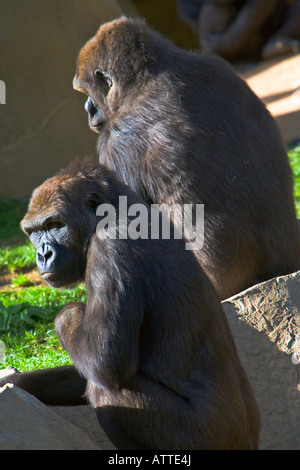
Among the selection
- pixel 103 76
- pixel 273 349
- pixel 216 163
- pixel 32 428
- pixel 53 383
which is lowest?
pixel 32 428

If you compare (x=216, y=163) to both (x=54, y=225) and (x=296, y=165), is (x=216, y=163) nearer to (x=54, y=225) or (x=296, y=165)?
(x=54, y=225)

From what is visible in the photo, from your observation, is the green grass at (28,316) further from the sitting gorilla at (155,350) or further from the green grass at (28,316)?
the sitting gorilla at (155,350)

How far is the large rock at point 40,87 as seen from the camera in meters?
9.60

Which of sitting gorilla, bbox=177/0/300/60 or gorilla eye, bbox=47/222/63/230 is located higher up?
sitting gorilla, bbox=177/0/300/60

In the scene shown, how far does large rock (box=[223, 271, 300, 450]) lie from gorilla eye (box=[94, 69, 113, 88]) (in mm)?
2063

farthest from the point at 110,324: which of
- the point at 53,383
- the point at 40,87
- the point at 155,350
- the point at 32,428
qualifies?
the point at 40,87

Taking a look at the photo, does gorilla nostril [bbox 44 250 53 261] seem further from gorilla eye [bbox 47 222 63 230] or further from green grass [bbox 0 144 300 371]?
green grass [bbox 0 144 300 371]

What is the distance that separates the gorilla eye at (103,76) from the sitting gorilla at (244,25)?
11435 mm

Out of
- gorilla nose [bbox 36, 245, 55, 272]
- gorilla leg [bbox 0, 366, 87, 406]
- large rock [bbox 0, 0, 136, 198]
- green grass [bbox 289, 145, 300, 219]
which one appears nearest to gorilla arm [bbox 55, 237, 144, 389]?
gorilla nose [bbox 36, 245, 55, 272]

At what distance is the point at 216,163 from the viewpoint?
15.2ft

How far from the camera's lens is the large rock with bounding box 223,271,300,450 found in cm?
387

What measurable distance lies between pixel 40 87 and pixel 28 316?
5142 millimetres

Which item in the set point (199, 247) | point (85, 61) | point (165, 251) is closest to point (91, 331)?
point (165, 251)
